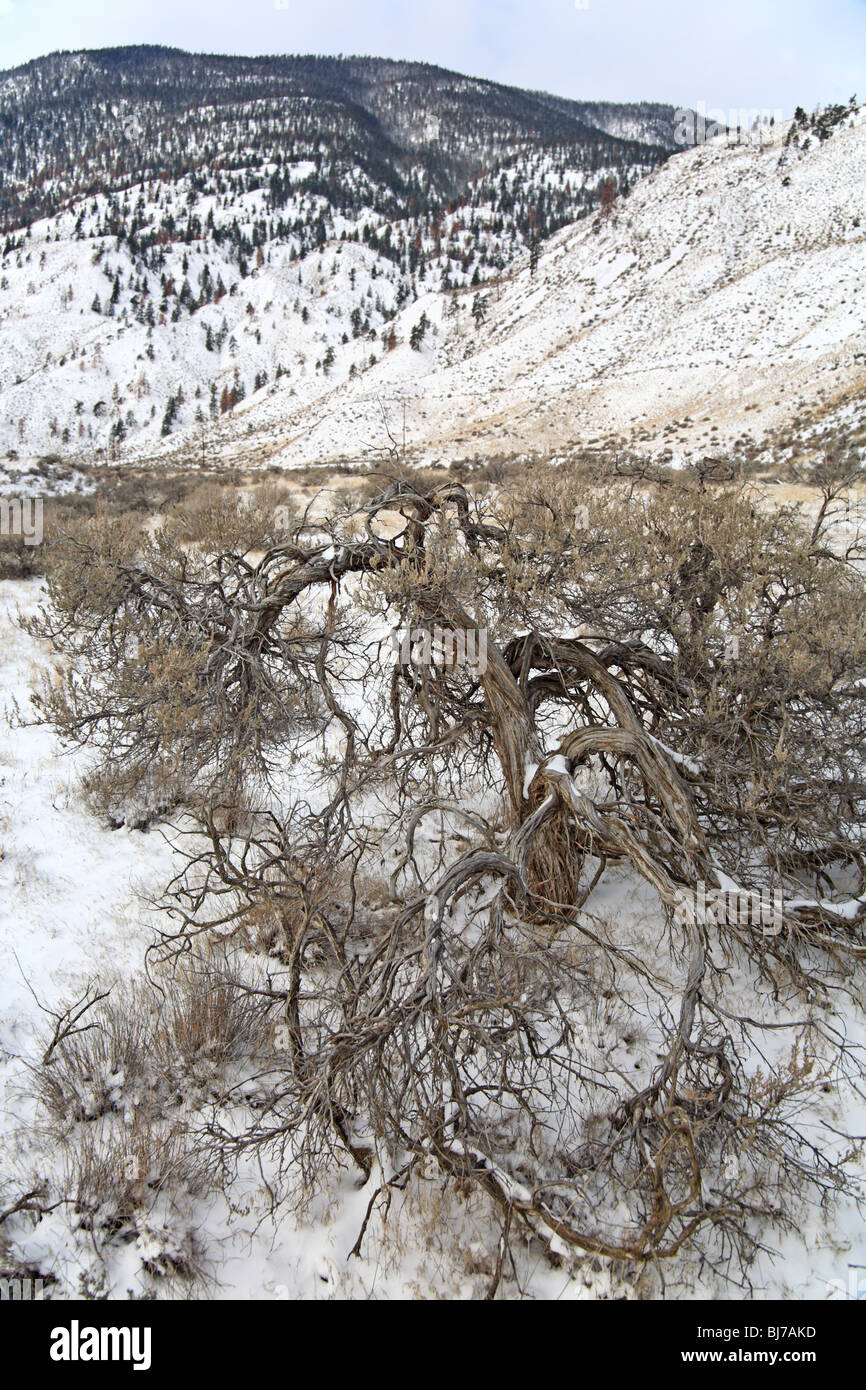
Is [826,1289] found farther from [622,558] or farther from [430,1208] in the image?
[622,558]

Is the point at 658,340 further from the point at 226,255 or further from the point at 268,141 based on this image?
the point at 268,141

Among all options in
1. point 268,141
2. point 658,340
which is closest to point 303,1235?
point 658,340

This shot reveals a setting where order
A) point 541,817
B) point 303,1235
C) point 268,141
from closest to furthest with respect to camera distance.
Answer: point 303,1235 → point 541,817 → point 268,141


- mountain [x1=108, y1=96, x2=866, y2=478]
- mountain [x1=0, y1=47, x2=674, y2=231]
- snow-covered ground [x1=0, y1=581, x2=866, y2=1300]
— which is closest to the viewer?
snow-covered ground [x1=0, y1=581, x2=866, y2=1300]

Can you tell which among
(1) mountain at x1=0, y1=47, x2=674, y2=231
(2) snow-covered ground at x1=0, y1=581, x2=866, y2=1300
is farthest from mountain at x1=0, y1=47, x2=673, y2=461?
(2) snow-covered ground at x1=0, y1=581, x2=866, y2=1300

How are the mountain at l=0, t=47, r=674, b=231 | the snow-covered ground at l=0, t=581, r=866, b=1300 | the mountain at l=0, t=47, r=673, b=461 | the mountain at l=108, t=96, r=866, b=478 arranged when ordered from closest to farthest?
the snow-covered ground at l=0, t=581, r=866, b=1300 → the mountain at l=108, t=96, r=866, b=478 → the mountain at l=0, t=47, r=673, b=461 → the mountain at l=0, t=47, r=674, b=231

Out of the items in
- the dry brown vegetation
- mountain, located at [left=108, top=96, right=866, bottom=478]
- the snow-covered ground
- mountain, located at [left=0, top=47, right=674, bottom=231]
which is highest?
mountain, located at [left=0, top=47, right=674, bottom=231]

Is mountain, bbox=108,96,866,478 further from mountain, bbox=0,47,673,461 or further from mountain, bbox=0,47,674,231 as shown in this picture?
mountain, bbox=0,47,674,231

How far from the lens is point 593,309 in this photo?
2098 inches

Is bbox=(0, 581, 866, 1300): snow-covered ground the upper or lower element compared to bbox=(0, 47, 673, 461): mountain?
lower

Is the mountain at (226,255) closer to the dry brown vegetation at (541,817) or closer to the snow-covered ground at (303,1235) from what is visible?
the dry brown vegetation at (541,817)

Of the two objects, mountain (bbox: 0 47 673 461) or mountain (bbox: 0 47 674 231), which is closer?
mountain (bbox: 0 47 673 461)
